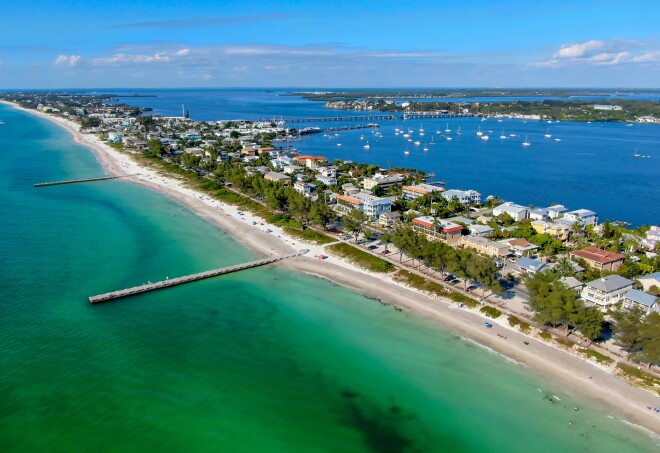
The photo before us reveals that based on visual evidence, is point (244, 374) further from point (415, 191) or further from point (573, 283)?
point (415, 191)

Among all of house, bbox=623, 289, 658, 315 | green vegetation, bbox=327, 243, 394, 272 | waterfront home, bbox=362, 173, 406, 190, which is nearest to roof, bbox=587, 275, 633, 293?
house, bbox=623, 289, 658, 315

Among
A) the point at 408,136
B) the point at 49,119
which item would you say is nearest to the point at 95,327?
the point at 408,136

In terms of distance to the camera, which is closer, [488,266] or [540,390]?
[540,390]

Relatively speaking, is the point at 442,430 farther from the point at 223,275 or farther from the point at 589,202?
the point at 589,202

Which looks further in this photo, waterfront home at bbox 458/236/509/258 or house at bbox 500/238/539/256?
house at bbox 500/238/539/256

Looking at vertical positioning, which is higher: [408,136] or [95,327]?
[408,136]

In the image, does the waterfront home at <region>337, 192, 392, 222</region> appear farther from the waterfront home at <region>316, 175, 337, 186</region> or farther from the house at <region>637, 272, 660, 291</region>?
the house at <region>637, 272, 660, 291</region>
